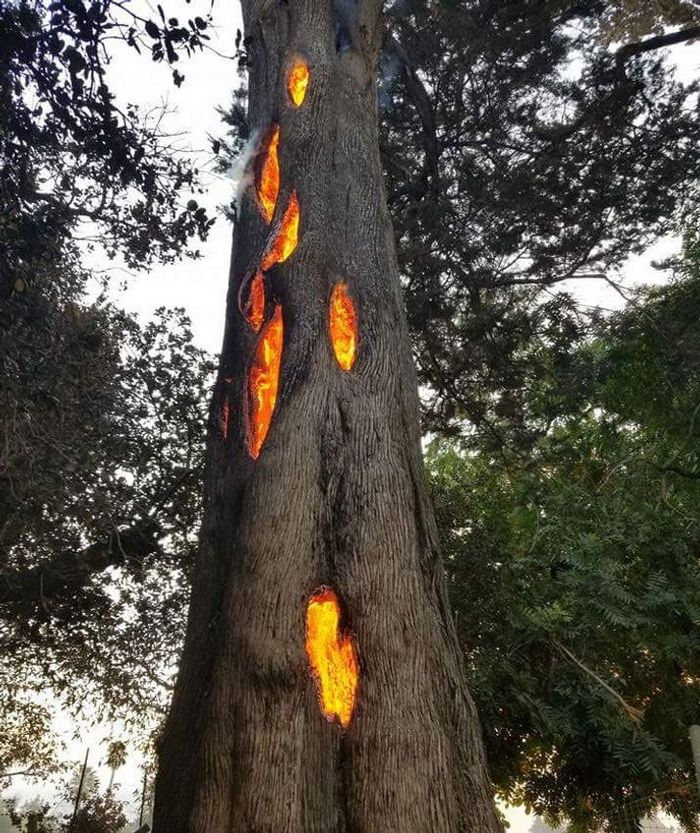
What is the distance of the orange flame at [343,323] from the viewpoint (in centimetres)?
323

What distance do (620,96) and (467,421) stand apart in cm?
425

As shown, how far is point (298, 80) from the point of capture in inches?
168

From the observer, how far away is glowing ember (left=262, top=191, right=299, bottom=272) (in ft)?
11.5

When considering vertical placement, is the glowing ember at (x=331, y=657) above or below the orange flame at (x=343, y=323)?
below

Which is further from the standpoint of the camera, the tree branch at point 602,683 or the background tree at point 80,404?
the tree branch at point 602,683

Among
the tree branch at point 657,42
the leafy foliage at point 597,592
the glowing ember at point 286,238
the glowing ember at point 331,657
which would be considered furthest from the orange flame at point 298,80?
the tree branch at point 657,42

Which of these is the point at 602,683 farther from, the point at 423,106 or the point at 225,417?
the point at 423,106

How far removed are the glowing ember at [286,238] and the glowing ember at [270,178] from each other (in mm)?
217

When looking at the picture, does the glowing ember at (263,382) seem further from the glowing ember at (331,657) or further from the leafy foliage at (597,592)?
the leafy foliage at (597,592)

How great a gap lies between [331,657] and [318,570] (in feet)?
1.09

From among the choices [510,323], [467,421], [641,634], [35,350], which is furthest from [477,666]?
[35,350]

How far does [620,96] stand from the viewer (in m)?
6.89

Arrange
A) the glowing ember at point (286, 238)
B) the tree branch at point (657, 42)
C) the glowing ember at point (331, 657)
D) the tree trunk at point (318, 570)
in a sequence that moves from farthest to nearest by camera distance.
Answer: the tree branch at point (657, 42)
the glowing ember at point (286, 238)
the glowing ember at point (331, 657)
the tree trunk at point (318, 570)

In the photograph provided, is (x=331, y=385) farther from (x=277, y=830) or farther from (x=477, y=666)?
(x=477, y=666)
